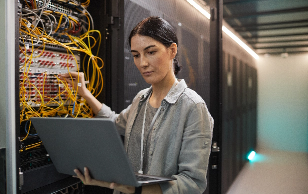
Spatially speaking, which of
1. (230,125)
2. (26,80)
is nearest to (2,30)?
(26,80)

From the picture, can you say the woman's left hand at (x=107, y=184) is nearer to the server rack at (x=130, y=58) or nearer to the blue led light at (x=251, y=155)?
the server rack at (x=130, y=58)

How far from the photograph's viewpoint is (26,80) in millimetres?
1311

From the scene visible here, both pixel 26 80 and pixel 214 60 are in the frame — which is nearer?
pixel 26 80

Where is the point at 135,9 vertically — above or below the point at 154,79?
Answer: above

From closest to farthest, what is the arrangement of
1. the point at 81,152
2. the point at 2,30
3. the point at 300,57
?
1. the point at 81,152
2. the point at 2,30
3. the point at 300,57

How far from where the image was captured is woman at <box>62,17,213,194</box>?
3.41 ft

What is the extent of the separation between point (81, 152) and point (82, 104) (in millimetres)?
707

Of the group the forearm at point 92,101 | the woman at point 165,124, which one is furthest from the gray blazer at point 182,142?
A: the forearm at point 92,101

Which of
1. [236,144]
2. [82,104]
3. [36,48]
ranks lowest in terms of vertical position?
[236,144]

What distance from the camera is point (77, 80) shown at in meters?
1.53

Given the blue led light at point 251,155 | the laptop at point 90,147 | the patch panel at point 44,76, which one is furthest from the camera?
the blue led light at point 251,155

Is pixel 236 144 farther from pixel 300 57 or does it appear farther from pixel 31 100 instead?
pixel 31 100

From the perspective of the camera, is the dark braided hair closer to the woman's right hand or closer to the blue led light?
the woman's right hand

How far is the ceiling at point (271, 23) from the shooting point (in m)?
2.49
